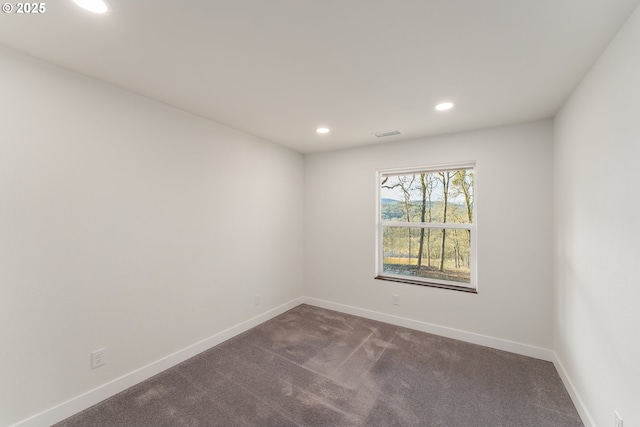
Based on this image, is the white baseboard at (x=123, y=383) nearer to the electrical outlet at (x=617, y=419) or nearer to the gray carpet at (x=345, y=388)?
the gray carpet at (x=345, y=388)

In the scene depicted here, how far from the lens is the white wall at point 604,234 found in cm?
125

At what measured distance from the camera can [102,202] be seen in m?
1.94

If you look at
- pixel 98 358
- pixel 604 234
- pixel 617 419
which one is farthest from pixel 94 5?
pixel 617 419

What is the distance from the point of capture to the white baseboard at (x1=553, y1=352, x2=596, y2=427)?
168 centimetres

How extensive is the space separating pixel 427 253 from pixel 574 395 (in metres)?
1.73

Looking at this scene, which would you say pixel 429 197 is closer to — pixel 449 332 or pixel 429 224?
pixel 429 224

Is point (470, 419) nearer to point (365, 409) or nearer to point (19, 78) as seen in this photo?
point (365, 409)

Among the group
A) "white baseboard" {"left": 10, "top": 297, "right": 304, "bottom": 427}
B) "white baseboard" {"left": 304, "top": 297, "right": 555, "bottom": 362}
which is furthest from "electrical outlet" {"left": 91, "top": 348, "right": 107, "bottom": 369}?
"white baseboard" {"left": 304, "top": 297, "right": 555, "bottom": 362}

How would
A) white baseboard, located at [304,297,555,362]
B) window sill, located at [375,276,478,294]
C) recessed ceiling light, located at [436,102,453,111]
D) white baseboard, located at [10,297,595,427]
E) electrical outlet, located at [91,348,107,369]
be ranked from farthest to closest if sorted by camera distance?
window sill, located at [375,276,478,294] < white baseboard, located at [304,297,555,362] < recessed ceiling light, located at [436,102,453,111] < electrical outlet, located at [91,348,107,369] < white baseboard, located at [10,297,595,427]

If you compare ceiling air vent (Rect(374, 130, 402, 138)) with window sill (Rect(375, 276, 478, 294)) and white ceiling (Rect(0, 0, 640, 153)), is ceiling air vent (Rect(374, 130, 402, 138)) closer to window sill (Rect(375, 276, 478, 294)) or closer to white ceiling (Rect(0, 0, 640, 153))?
white ceiling (Rect(0, 0, 640, 153))

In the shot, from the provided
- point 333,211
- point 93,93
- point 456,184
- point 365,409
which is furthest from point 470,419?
point 93,93

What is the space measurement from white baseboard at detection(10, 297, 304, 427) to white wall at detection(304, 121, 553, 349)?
1683mm

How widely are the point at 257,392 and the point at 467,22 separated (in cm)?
277

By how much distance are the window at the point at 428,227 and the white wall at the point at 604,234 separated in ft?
3.10
